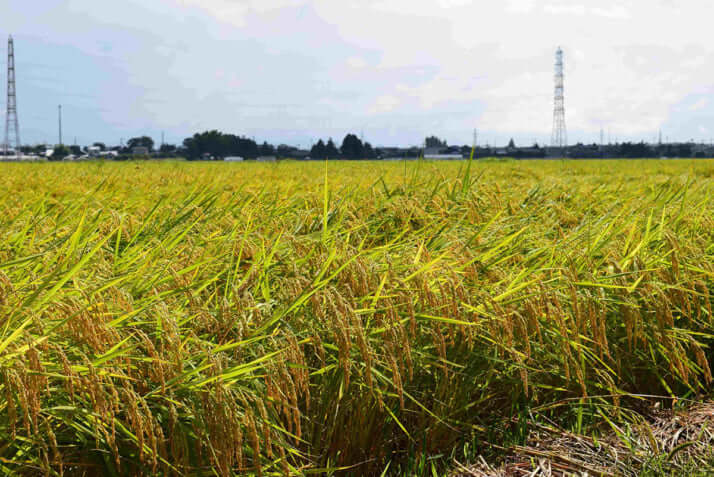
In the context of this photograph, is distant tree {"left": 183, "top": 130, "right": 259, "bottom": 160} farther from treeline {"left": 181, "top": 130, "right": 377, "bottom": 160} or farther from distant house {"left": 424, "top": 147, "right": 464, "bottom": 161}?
distant house {"left": 424, "top": 147, "right": 464, "bottom": 161}

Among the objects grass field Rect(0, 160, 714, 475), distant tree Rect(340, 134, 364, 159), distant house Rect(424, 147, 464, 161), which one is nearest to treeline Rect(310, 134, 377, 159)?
distant tree Rect(340, 134, 364, 159)

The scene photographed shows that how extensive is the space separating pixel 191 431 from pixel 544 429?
5.28 ft

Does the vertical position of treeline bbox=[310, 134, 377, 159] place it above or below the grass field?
above

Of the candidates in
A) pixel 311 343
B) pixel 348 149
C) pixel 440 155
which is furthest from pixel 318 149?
pixel 311 343

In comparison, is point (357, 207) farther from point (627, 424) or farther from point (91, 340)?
point (91, 340)

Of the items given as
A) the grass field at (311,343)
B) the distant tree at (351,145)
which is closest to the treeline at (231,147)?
the distant tree at (351,145)

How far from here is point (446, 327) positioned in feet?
7.29

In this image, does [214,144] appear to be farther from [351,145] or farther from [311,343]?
[311,343]

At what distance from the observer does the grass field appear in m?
1.62

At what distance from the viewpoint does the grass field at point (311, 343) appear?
1.62 m

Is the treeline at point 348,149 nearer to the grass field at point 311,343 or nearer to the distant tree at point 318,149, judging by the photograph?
the distant tree at point 318,149

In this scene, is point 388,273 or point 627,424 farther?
point 627,424

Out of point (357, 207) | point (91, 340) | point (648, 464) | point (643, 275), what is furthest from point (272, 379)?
point (357, 207)

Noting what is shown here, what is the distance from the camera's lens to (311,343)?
2035 millimetres
